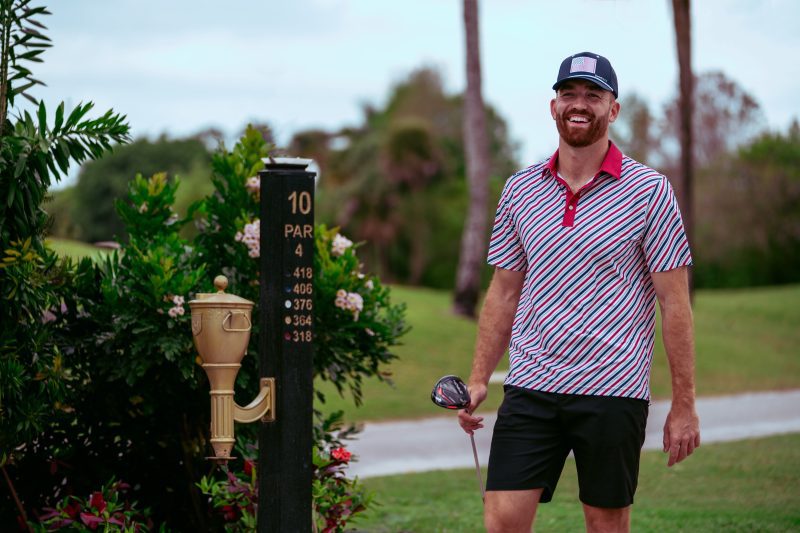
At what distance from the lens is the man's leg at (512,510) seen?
4.26 m

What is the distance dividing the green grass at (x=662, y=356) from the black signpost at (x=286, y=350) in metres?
7.95

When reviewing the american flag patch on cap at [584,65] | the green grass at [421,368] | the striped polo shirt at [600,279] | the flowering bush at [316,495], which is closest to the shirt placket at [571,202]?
the striped polo shirt at [600,279]

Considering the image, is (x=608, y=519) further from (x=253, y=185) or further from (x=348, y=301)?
(x=253, y=185)

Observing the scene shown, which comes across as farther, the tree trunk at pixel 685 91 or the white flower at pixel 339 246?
the tree trunk at pixel 685 91

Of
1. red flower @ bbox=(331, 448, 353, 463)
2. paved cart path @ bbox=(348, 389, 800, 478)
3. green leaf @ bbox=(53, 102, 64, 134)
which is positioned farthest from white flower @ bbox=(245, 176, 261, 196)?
paved cart path @ bbox=(348, 389, 800, 478)

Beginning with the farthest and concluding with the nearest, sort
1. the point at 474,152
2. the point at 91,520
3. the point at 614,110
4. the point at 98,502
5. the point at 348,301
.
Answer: the point at 474,152 → the point at 348,301 → the point at 98,502 → the point at 91,520 → the point at 614,110

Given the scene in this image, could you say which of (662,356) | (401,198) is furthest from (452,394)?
(401,198)

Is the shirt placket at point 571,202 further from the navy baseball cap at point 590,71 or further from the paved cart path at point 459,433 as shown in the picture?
the paved cart path at point 459,433

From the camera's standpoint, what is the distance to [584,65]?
4.32 m

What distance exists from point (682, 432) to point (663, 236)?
0.68m

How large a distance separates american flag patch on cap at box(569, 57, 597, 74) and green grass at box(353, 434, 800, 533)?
315 cm

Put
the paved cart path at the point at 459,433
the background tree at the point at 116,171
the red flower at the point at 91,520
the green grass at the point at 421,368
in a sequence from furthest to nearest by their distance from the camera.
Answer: the background tree at the point at 116,171, the green grass at the point at 421,368, the paved cart path at the point at 459,433, the red flower at the point at 91,520

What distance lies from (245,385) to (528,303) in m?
2.06

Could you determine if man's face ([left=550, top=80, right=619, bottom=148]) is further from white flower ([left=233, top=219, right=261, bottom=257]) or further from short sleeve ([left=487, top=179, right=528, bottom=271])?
white flower ([left=233, top=219, right=261, bottom=257])
